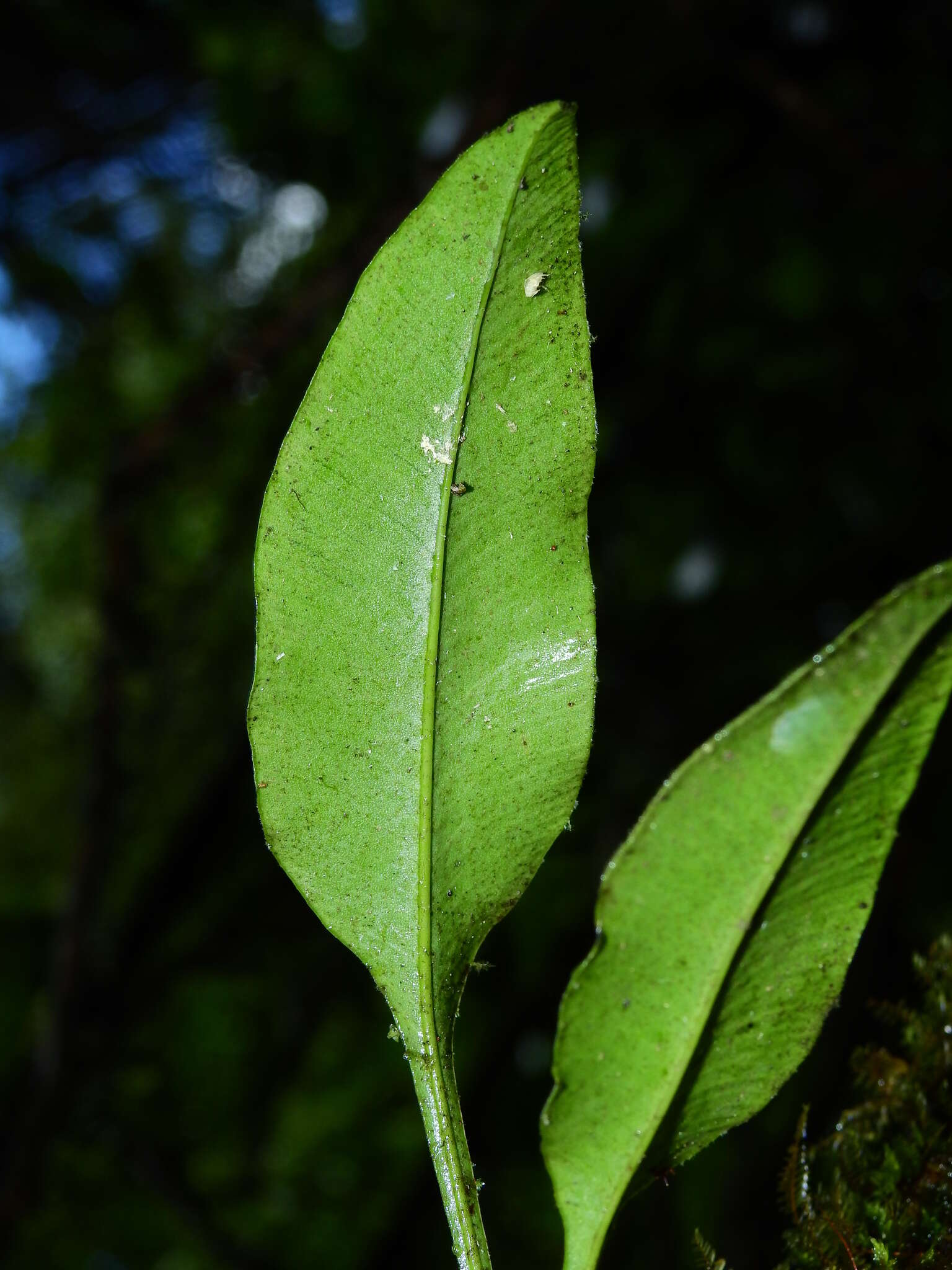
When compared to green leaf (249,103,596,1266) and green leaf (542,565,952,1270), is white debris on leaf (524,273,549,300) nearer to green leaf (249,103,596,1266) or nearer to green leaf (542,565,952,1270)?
green leaf (249,103,596,1266)

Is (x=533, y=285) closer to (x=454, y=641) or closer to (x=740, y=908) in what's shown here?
(x=454, y=641)

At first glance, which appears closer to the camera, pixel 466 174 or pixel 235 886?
pixel 466 174

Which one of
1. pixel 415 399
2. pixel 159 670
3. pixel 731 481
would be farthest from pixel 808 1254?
pixel 159 670

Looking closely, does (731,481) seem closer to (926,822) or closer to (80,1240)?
(926,822)

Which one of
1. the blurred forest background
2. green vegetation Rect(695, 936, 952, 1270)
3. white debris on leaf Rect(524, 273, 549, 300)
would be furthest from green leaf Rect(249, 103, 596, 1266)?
the blurred forest background

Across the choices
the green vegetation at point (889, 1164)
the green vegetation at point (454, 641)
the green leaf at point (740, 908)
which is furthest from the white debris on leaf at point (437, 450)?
the green vegetation at point (889, 1164)

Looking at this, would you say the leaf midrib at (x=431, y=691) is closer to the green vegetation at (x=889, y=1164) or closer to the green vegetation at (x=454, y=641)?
the green vegetation at (x=454, y=641)
